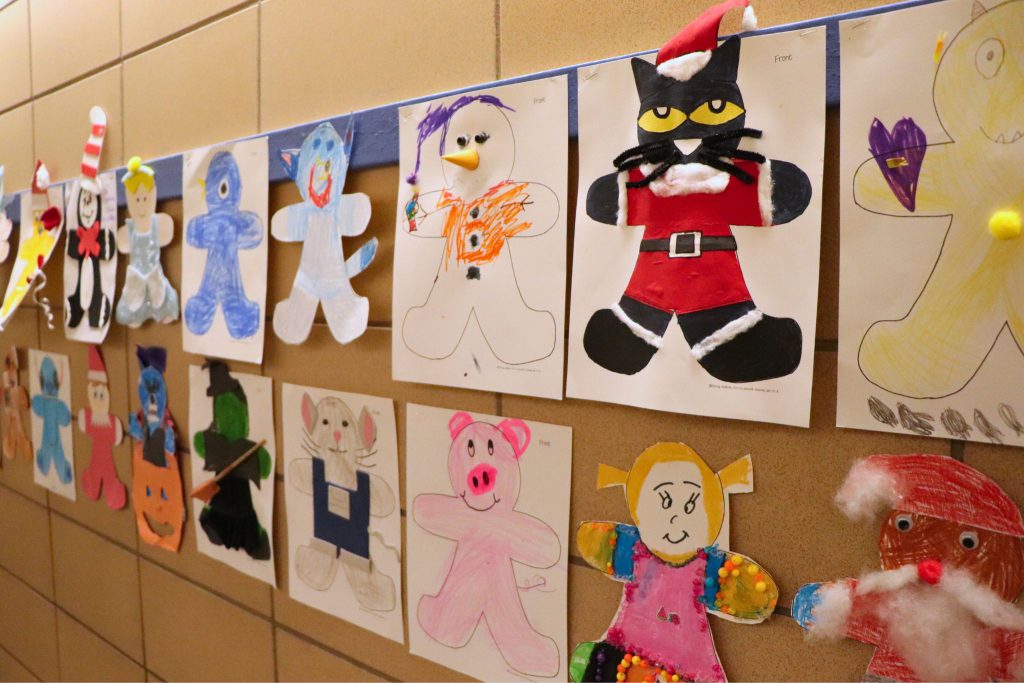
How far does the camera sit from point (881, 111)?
1.74 ft

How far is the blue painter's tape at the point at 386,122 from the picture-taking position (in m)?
0.54

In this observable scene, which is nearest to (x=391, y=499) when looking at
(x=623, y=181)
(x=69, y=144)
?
(x=623, y=181)

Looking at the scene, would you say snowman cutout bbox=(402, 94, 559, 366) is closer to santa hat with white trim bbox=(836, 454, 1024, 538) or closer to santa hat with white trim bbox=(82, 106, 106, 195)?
santa hat with white trim bbox=(836, 454, 1024, 538)

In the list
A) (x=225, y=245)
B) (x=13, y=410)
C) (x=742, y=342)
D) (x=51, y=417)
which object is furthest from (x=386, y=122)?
(x=13, y=410)

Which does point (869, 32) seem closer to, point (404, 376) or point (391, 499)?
A: point (404, 376)

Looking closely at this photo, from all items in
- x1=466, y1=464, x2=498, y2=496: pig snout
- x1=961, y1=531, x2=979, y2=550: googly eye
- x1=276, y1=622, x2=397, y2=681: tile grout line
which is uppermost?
x1=961, y1=531, x2=979, y2=550: googly eye

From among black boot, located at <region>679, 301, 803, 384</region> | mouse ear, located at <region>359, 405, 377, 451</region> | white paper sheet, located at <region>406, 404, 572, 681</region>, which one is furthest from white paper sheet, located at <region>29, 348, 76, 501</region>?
black boot, located at <region>679, 301, 803, 384</region>

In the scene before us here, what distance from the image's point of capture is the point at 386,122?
823 mm

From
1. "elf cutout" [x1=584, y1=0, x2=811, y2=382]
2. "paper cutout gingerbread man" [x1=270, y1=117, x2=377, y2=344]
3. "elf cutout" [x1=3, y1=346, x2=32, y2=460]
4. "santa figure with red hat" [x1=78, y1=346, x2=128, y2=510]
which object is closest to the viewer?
"elf cutout" [x1=584, y1=0, x2=811, y2=382]

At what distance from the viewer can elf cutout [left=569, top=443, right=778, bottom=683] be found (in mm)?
617

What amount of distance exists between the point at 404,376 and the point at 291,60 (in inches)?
20.6

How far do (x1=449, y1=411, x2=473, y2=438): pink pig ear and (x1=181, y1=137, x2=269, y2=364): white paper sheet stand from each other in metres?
0.38

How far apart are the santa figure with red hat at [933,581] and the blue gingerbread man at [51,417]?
5.17 feet

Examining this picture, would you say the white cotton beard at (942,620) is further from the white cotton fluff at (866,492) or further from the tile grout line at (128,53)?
the tile grout line at (128,53)
